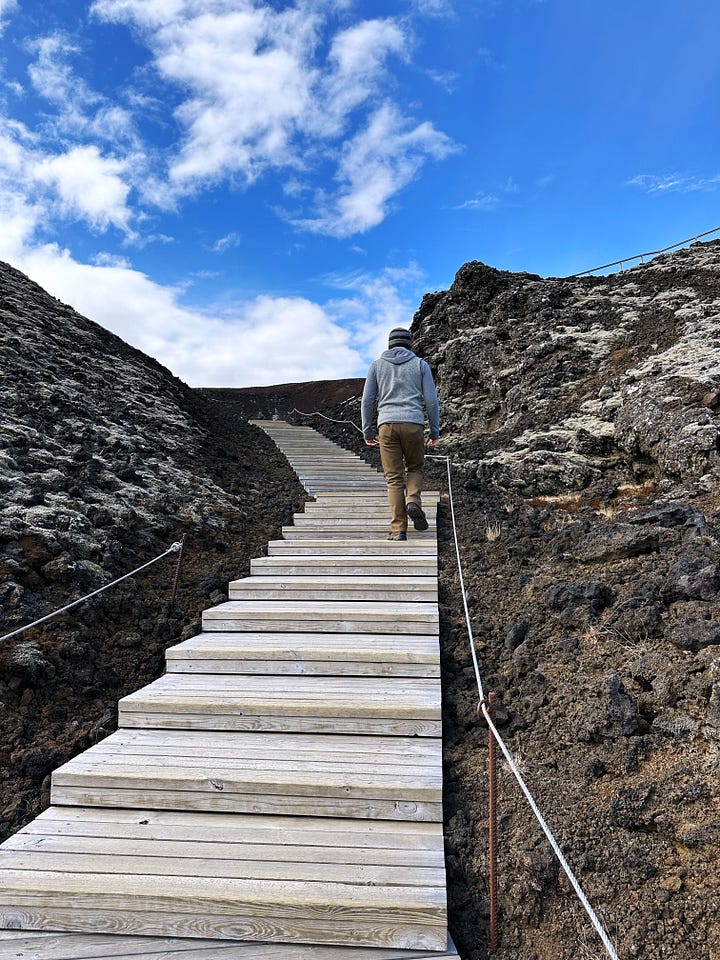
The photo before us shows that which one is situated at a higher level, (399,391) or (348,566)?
(399,391)

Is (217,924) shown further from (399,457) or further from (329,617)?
(399,457)

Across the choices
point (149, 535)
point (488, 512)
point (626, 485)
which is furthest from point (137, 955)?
point (626, 485)

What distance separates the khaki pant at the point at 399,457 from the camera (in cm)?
608

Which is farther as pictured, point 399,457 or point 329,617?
point 399,457

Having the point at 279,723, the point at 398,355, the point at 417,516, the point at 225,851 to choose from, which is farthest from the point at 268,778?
the point at 398,355

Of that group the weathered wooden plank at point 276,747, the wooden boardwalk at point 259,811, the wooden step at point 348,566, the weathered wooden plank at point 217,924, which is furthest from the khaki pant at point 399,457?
the weathered wooden plank at point 217,924

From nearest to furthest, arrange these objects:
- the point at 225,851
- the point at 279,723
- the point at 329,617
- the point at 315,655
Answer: the point at 225,851 → the point at 279,723 → the point at 315,655 → the point at 329,617

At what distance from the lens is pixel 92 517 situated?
567cm

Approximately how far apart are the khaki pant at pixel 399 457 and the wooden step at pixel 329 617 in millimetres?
1458

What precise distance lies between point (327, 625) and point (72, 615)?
1.86 meters

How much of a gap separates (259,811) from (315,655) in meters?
1.24

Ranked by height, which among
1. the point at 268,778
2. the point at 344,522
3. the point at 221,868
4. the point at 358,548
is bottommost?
the point at 221,868

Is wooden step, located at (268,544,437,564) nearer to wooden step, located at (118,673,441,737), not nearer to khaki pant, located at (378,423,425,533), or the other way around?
khaki pant, located at (378,423,425,533)

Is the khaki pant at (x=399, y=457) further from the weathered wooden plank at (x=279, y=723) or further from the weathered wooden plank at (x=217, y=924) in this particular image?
the weathered wooden plank at (x=217, y=924)
